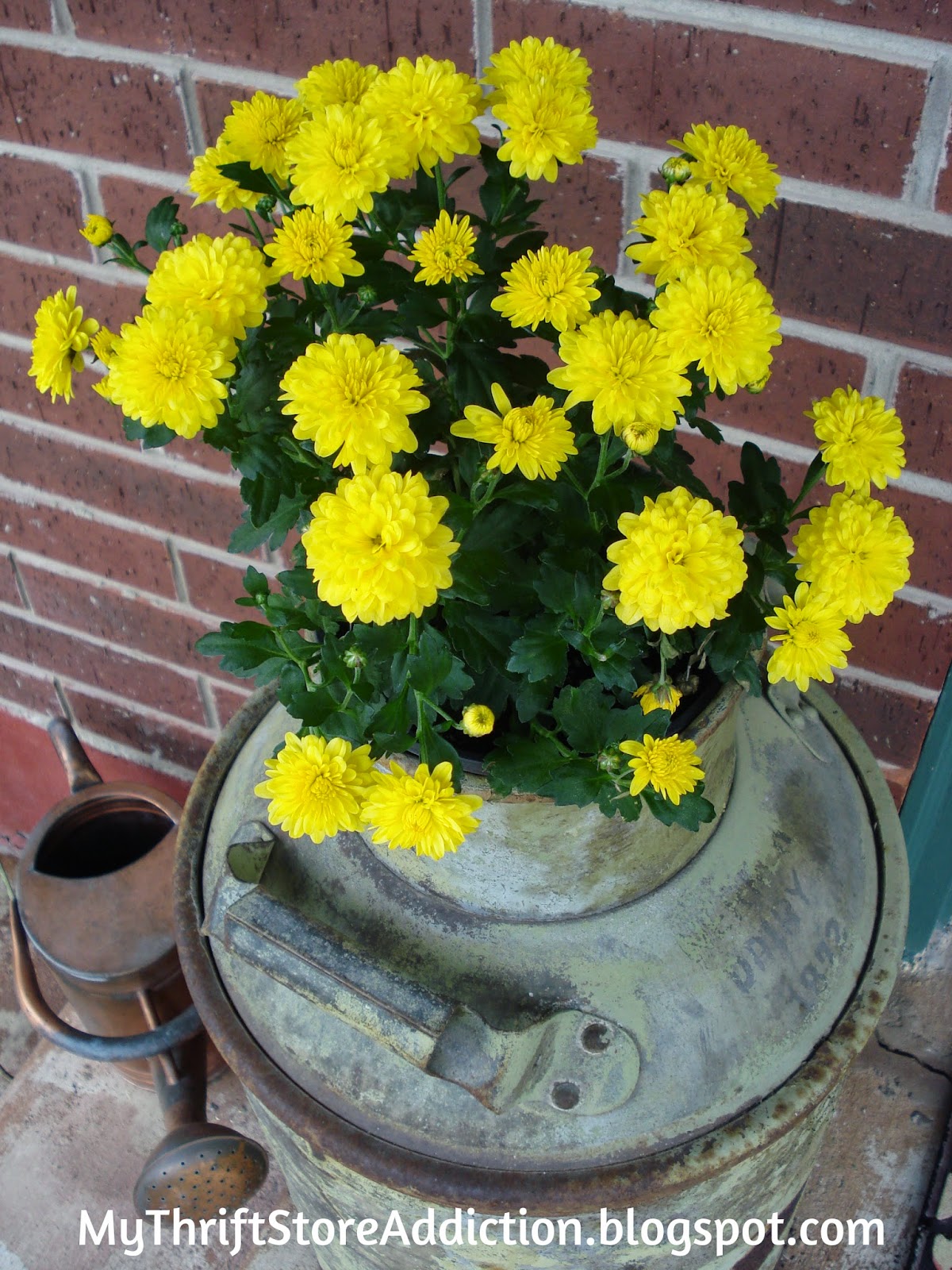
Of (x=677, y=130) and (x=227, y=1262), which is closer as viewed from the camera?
(x=677, y=130)

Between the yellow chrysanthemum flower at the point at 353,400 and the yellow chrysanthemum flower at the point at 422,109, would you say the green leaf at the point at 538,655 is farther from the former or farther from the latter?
the yellow chrysanthemum flower at the point at 422,109

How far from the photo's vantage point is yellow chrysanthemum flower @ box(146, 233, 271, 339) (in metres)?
0.54

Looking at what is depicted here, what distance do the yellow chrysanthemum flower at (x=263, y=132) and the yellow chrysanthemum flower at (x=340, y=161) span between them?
0.17 ft

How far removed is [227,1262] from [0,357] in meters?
1.02

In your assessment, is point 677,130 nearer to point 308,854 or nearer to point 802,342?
point 802,342

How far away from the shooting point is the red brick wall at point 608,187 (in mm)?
786

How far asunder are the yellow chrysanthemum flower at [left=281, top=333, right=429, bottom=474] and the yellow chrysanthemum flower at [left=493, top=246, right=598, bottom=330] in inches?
2.7

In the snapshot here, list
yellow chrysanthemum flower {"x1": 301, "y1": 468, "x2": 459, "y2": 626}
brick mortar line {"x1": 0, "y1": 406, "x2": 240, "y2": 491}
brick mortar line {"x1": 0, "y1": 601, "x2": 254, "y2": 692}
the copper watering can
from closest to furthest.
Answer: yellow chrysanthemum flower {"x1": 301, "y1": 468, "x2": 459, "y2": 626} < the copper watering can < brick mortar line {"x1": 0, "y1": 406, "x2": 240, "y2": 491} < brick mortar line {"x1": 0, "y1": 601, "x2": 254, "y2": 692}

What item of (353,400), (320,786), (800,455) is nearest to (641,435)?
(353,400)

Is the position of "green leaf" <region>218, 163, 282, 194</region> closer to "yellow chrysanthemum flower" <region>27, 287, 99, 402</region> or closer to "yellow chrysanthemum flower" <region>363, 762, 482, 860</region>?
"yellow chrysanthemum flower" <region>27, 287, 99, 402</region>

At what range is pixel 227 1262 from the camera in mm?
1248

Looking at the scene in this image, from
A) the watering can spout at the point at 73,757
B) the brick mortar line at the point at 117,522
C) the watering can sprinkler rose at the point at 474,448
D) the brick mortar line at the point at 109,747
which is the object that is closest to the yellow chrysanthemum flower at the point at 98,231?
the watering can sprinkler rose at the point at 474,448

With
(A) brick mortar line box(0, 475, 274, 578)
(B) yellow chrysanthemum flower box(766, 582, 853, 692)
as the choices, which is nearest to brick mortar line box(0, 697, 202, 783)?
(A) brick mortar line box(0, 475, 274, 578)

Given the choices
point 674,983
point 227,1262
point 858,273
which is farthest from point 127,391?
point 227,1262
